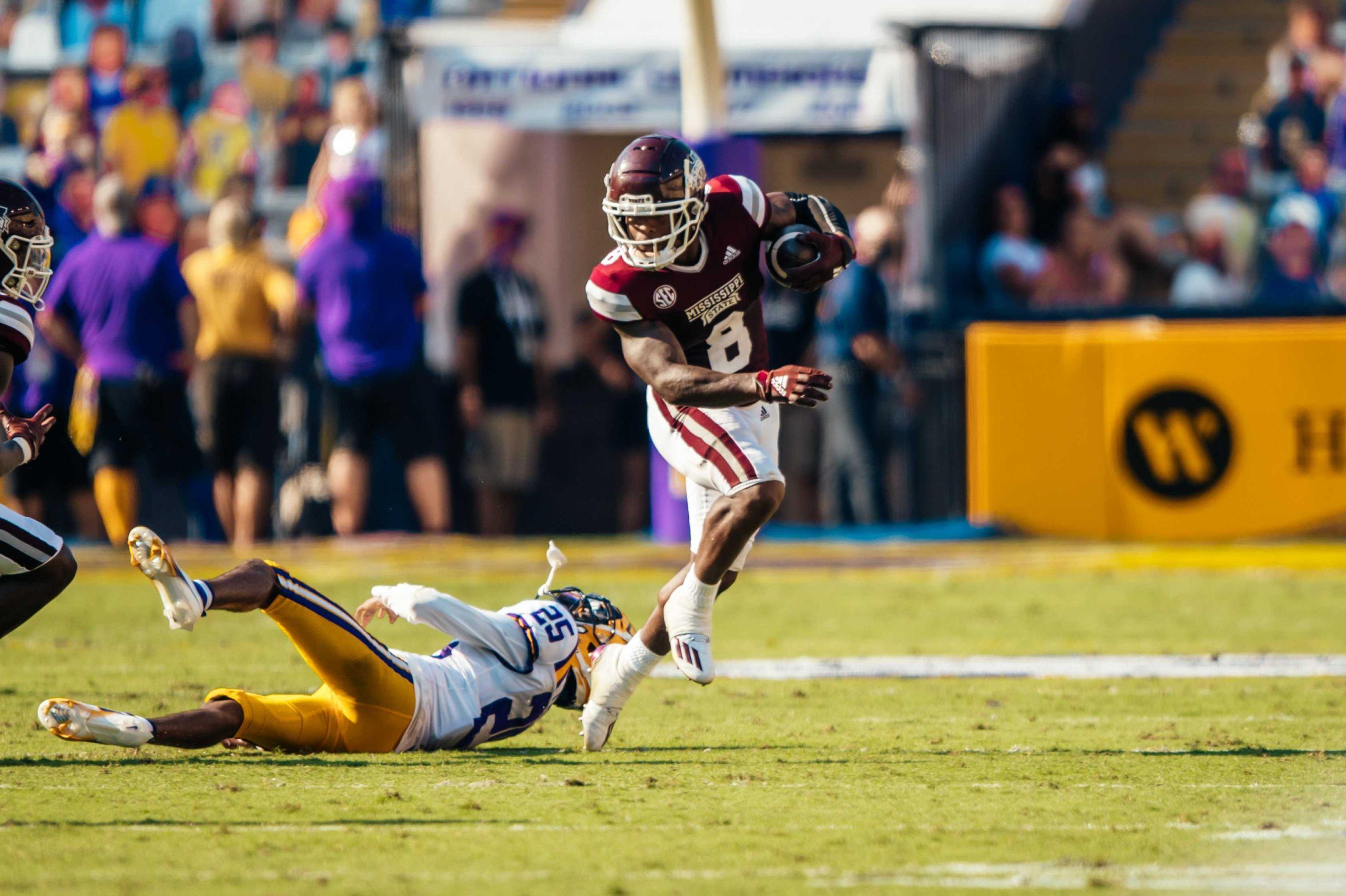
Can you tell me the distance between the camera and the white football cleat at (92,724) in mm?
5156

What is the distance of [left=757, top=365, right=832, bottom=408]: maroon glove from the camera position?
18.2ft

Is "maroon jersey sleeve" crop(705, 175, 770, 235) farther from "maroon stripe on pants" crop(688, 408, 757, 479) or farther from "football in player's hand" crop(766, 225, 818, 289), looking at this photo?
"maroon stripe on pants" crop(688, 408, 757, 479)

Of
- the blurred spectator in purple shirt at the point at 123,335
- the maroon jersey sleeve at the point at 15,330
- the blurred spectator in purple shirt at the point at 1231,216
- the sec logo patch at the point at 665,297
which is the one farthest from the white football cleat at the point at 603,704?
the blurred spectator in purple shirt at the point at 1231,216

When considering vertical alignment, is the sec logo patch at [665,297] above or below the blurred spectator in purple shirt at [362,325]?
above

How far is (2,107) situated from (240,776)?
40.6 feet

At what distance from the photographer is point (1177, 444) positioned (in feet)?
39.3

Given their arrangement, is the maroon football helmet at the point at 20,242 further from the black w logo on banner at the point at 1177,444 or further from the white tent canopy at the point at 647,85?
the white tent canopy at the point at 647,85

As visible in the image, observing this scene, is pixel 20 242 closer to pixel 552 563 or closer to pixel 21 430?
pixel 21 430

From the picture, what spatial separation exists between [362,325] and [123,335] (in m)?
1.38

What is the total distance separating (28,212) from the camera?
5523 mm

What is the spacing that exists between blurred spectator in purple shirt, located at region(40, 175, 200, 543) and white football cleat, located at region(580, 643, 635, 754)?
20.4 feet

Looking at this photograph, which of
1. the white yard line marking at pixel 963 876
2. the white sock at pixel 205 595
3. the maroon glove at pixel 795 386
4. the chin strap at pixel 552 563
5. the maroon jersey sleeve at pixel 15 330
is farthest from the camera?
the chin strap at pixel 552 563

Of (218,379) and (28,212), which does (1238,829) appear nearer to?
(28,212)

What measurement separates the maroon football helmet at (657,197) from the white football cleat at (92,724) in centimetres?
207
